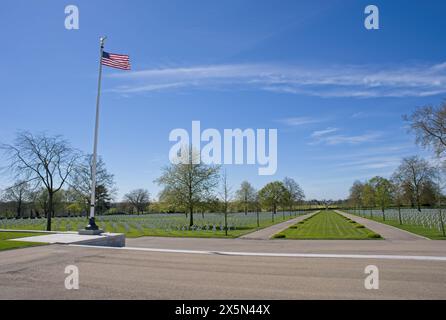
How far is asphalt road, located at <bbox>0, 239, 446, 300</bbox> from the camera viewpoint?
→ 6.43m

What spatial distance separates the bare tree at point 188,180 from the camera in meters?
38.8

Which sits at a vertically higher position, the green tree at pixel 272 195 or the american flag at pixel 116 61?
the american flag at pixel 116 61

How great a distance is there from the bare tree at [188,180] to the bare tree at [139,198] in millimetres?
72601

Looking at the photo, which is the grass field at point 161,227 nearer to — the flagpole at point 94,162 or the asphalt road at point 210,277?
the flagpole at point 94,162

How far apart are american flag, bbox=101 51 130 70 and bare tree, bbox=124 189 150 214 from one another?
9446cm

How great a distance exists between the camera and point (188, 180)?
130 feet

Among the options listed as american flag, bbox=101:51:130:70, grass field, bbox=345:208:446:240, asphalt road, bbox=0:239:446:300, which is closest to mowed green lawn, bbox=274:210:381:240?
grass field, bbox=345:208:446:240

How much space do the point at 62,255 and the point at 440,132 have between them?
3585 centimetres

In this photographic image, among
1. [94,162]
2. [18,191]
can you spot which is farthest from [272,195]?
[94,162]

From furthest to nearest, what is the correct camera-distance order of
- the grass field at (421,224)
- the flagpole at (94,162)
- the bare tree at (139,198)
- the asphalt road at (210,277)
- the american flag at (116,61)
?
the bare tree at (139,198) → the grass field at (421,224) → the american flag at (116,61) → the flagpole at (94,162) → the asphalt road at (210,277)

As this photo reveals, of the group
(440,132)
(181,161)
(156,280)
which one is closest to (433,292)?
(156,280)

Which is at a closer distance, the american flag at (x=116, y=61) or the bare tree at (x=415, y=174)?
the american flag at (x=116, y=61)

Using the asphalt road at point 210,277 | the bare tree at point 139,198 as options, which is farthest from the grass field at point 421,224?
the bare tree at point 139,198
